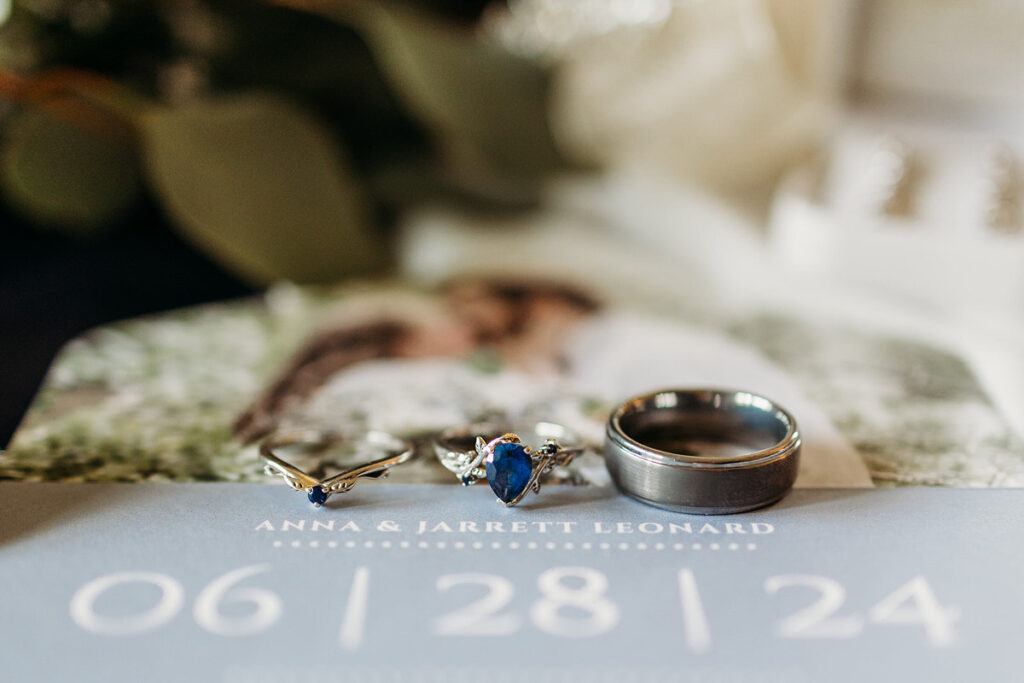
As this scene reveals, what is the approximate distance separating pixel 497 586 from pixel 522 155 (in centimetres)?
64

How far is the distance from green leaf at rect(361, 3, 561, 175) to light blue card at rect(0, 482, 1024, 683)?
500 mm

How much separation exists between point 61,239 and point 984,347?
0.89 metres

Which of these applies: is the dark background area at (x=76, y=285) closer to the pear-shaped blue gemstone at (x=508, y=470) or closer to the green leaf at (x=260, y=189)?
the green leaf at (x=260, y=189)

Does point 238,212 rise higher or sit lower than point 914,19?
lower

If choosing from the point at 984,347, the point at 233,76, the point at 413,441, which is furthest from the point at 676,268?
the point at 233,76

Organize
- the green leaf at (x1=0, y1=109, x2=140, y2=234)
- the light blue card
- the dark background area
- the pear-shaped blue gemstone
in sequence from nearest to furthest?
the light blue card → the pear-shaped blue gemstone → the dark background area → the green leaf at (x1=0, y1=109, x2=140, y2=234)

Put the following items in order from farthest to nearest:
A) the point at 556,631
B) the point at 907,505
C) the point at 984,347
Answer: the point at 984,347 → the point at 907,505 → the point at 556,631

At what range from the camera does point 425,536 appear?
1.61 feet

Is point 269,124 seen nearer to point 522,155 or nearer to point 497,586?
point 522,155

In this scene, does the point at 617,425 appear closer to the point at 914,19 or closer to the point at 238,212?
the point at 238,212

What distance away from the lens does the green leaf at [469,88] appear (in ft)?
2.95

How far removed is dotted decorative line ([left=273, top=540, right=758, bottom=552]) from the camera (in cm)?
47

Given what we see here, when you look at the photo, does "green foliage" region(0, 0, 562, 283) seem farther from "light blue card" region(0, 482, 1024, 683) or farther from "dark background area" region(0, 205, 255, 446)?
"light blue card" region(0, 482, 1024, 683)

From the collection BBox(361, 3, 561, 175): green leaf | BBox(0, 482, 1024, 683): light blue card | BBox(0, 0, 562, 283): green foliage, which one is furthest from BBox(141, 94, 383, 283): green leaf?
BBox(0, 482, 1024, 683): light blue card
